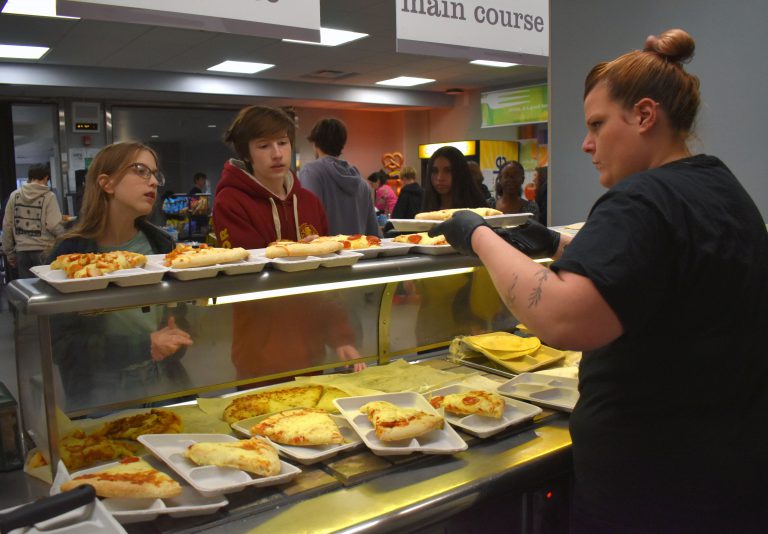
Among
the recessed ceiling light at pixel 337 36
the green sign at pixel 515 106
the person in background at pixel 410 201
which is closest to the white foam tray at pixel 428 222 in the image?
the person in background at pixel 410 201

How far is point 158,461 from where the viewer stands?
174 cm

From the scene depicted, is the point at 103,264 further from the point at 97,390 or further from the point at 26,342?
the point at 97,390

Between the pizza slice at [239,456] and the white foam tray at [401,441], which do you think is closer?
the pizza slice at [239,456]

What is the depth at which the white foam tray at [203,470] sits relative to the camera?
1.55 metres

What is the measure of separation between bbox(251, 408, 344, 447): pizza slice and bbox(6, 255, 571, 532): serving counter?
67mm

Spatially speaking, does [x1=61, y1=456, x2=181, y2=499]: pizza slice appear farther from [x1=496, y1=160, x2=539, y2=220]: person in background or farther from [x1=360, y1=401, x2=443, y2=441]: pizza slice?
[x1=496, y1=160, x2=539, y2=220]: person in background

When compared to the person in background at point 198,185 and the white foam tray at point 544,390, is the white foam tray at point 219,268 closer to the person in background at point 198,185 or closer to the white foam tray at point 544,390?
the white foam tray at point 544,390

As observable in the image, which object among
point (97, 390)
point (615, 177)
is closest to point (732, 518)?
point (615, 177)

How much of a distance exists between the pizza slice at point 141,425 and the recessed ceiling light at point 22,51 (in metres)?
8.57

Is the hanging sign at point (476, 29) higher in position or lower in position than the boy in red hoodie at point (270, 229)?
higher

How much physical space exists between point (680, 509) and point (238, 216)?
2.13 meters

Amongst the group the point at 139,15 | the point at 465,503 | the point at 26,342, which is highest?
the point at 139,15

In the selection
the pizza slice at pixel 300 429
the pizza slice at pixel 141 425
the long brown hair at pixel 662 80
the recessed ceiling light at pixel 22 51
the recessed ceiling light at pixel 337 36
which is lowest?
the pizza slice at pixel 141 425

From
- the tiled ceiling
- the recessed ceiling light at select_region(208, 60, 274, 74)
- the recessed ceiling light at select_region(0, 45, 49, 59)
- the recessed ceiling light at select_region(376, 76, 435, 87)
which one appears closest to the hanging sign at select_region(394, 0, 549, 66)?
the tiled ceiling
